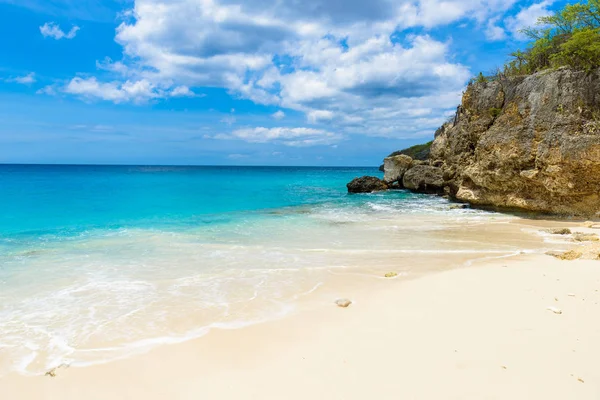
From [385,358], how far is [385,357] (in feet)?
0.08

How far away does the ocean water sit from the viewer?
5.81 m

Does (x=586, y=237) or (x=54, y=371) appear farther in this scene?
(x=586, y=237)

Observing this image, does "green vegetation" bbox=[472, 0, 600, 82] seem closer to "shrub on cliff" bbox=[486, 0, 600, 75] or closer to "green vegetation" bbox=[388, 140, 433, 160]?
"shrub on cliff" bbox=[486, 0, 600, 75]

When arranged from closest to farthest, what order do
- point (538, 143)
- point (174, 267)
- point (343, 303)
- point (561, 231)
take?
1. point (343, 303)
2. point (174, 267)
3. point (561, 231)
4. point (538, 143)

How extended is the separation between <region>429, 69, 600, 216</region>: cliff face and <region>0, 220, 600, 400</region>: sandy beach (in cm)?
1218

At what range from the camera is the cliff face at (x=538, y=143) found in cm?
1623

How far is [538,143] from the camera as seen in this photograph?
17.6 meters

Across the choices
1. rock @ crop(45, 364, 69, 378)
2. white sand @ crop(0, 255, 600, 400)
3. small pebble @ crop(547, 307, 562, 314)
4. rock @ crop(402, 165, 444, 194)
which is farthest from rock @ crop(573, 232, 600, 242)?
rock @ crop(402, 165, 444, 194)

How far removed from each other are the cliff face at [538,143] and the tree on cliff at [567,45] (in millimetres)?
1105

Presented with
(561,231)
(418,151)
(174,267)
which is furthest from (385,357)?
(418,151)

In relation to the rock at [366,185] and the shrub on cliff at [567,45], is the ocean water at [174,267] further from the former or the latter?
the rock at [366,185]

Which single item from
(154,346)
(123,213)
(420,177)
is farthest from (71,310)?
(420,177)

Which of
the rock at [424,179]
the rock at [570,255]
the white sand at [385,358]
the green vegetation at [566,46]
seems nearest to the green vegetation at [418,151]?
the rock at [424,179]

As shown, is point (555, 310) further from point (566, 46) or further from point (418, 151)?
point (418, 151)
